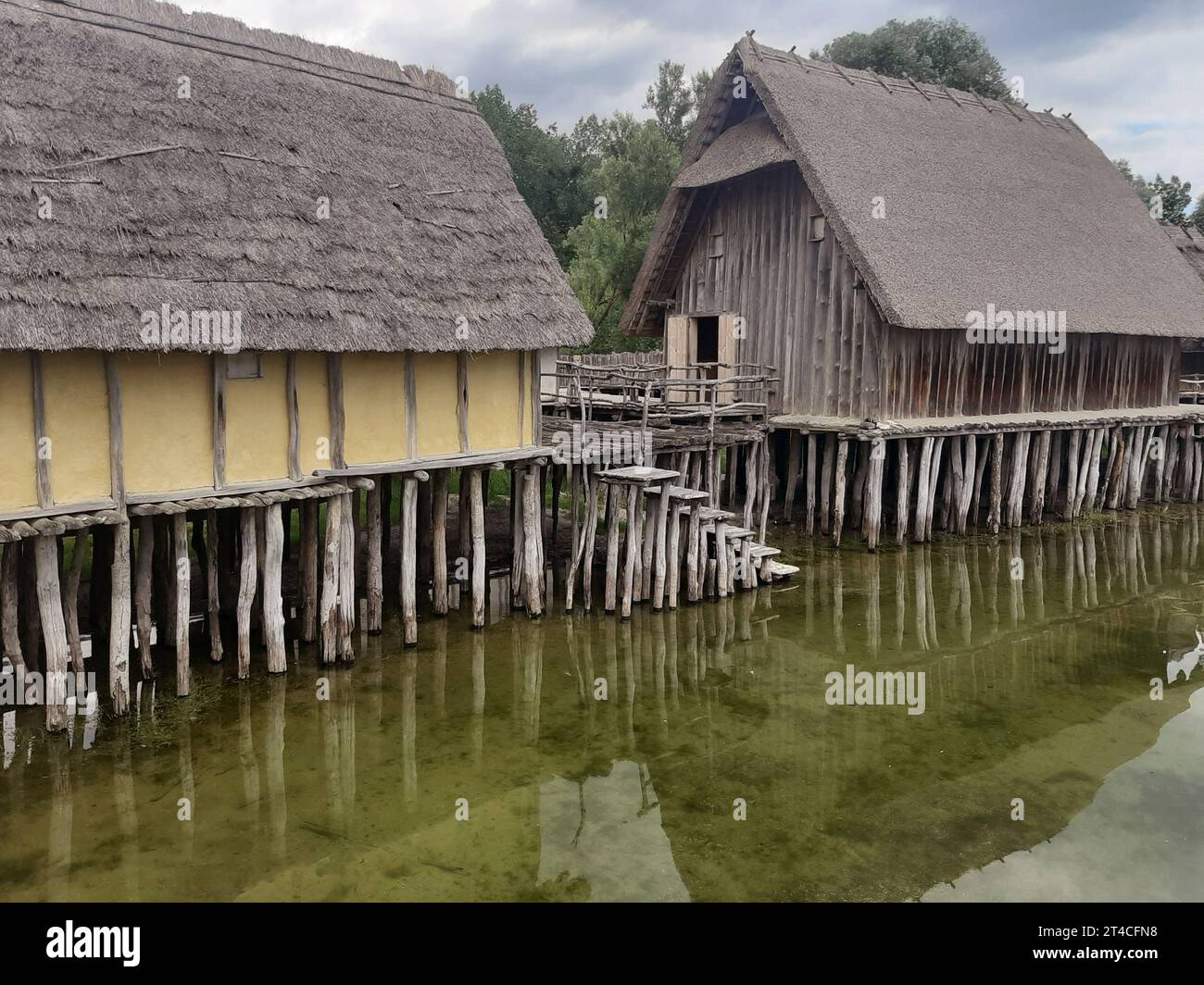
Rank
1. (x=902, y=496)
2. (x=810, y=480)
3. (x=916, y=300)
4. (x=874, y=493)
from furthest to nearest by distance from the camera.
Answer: (x=810, y=480)
(x=902, y=496)
(x=874, y=493)
(x=916, y=300)

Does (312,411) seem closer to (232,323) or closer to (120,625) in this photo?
(232,323)

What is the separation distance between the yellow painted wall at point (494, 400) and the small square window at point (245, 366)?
2465 mm

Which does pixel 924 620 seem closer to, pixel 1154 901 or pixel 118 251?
pixel 1154 901

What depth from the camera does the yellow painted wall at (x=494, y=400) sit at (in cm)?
1131

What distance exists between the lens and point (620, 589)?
13.2 m

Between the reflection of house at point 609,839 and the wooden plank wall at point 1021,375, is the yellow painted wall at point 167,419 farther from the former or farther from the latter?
the wooden plank wall at point 1021,375

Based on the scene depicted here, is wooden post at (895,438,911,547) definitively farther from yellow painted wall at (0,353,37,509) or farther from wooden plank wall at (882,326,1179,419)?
yellow painted wall at (0,353,37,509)

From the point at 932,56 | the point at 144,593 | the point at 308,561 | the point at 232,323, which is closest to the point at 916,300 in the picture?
the point at 308,561

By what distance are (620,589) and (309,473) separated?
4802 millimetres

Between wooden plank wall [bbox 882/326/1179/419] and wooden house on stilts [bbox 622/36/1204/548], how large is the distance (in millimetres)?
39

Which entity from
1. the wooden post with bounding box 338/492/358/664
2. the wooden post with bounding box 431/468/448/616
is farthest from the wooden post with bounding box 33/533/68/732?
the wooden post with bounding box 431/468/448/616

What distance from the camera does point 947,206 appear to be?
58.2 feet

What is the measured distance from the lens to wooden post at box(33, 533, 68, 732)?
816 centimetres

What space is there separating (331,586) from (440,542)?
179 cm
